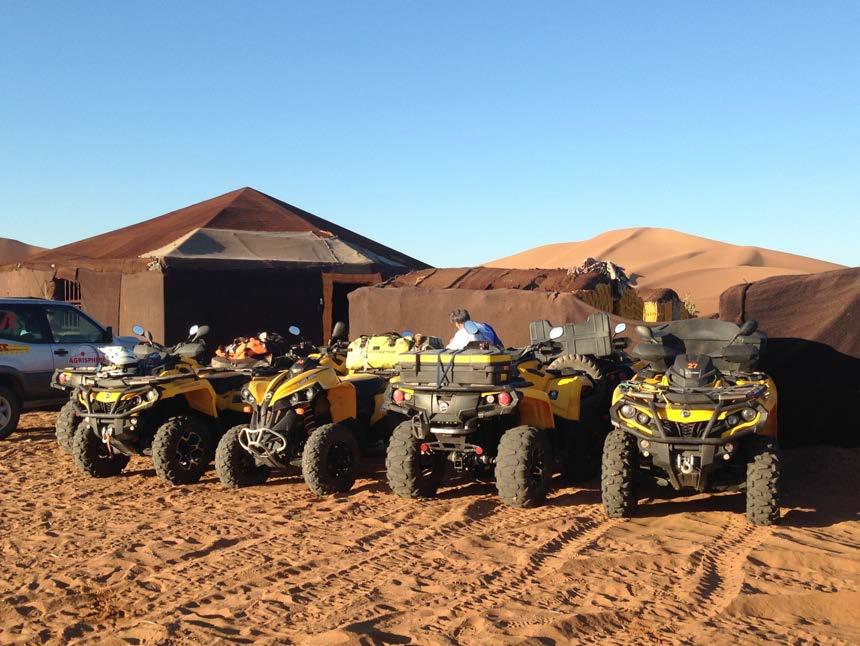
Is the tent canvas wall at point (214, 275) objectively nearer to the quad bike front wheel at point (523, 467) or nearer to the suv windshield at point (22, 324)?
the suv windshield at point (22, 324)

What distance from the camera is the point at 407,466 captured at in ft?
25.7

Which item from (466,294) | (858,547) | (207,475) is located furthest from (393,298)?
(858,547)

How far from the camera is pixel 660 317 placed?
16188 millimetres

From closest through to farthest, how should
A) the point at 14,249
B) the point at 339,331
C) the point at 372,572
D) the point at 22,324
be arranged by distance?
the point at 372,572 → the point at 339,331 → the point at 22,324 → the point at 14,249

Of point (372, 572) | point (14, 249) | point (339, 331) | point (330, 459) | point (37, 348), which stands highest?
point (14, 249)

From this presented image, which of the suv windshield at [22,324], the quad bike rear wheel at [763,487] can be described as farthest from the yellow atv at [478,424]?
the suv windshield at [22,324]

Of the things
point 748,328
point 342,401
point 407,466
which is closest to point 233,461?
point 342,401

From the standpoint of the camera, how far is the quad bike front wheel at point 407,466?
25.7 ft

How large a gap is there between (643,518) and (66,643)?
4.29 m

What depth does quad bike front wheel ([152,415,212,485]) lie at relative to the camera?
28.3ft

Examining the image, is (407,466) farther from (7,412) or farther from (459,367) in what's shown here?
(7,412)

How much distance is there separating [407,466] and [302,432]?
3.78 ft

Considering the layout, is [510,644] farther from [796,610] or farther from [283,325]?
[283,325]

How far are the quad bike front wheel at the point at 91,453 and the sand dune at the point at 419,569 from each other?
627 mm
